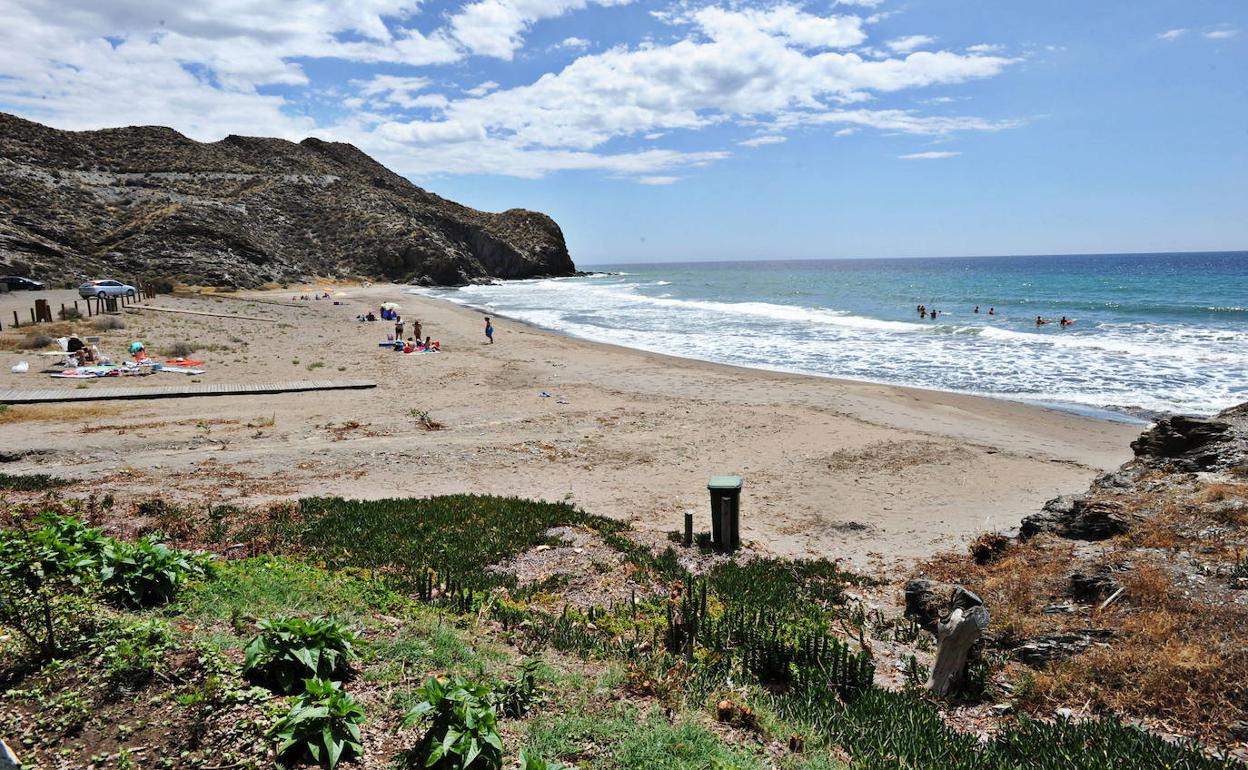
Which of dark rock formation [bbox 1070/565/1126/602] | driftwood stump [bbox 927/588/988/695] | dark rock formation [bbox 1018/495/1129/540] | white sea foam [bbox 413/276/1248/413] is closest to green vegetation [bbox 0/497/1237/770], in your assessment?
driftwood stump [bbox 927/588/988/695]

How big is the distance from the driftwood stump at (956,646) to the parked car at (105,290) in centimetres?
4149

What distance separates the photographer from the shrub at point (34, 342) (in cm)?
2258

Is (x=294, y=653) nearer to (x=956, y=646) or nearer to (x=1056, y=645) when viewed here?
(x=956, y=646)

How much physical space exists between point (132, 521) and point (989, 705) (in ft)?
30.1

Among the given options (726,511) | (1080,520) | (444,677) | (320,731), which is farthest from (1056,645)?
(320,731)

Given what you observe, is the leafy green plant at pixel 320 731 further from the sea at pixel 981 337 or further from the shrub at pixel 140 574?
the sea at pixel 981 337

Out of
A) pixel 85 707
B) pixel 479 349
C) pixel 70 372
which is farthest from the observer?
pixel 479 349

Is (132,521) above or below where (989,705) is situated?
above

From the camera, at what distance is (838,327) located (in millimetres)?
41656

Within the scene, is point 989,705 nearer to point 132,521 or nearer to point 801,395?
point 132,521

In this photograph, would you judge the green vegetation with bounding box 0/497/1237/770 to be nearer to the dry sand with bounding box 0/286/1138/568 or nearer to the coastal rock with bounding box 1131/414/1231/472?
the dry sand with bounding box 0/286/1138/568

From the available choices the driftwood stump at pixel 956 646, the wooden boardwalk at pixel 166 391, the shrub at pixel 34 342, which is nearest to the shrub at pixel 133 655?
the driftwood stump at pixel 956 646

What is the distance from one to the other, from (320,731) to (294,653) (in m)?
0.69

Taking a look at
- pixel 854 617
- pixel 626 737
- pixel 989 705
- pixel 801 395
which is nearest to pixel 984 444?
pixel 801 395
